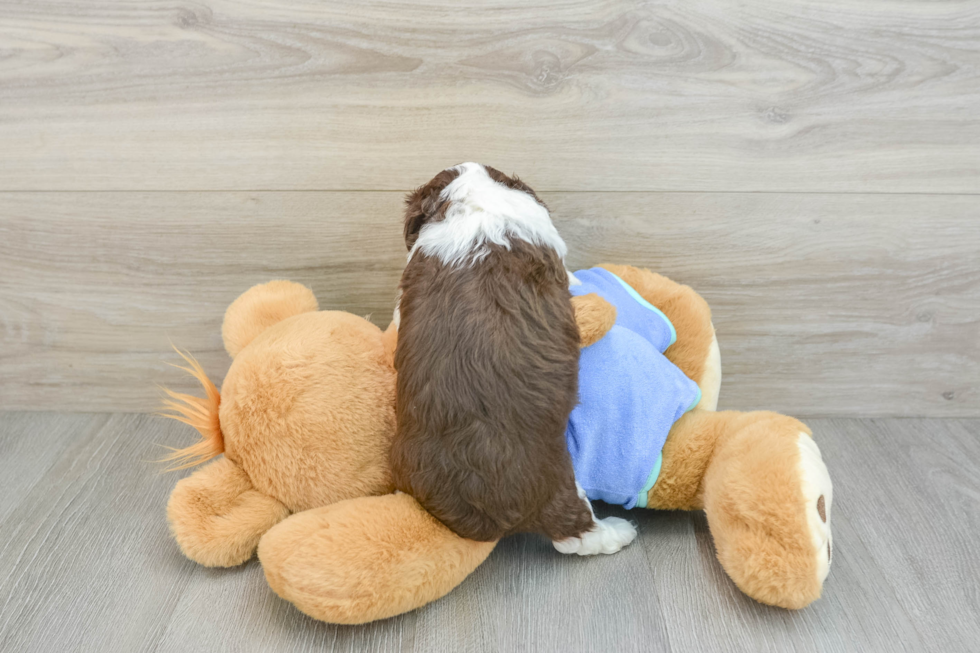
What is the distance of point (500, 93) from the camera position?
787 millimetres

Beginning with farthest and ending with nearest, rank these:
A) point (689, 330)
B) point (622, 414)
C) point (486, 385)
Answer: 1. point (689, 330)
2. point (622, 414)
3. point (486, 385)

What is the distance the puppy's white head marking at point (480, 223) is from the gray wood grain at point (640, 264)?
19cm

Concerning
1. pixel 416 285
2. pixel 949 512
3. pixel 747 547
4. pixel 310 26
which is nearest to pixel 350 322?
pixel 416 285

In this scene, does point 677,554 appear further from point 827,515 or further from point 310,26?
point 310,26

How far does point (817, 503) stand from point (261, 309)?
2.07 feet

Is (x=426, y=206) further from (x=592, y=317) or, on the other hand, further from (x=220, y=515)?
(x=220, y=515)

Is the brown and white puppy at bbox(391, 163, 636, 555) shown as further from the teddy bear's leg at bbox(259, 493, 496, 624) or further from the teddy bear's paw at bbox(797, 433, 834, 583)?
the teddy bear's paw at bbox(797, 433, 834, 583)

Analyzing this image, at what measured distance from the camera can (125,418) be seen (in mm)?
989

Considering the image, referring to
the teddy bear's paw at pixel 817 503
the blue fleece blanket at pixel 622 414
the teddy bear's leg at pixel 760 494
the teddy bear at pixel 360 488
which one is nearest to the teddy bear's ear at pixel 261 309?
the teddy bear at pixel 360 488

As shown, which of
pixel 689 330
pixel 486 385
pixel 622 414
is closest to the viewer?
pixel 486 385

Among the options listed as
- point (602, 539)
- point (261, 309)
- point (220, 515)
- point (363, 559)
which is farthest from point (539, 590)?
point (261, 309)

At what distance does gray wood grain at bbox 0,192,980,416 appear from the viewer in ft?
2.77

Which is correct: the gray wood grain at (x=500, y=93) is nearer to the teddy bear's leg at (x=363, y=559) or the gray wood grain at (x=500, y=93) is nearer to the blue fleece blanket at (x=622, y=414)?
the blue fleece blanket at (x=622, y=414)

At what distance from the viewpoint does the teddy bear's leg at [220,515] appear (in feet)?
2.24
